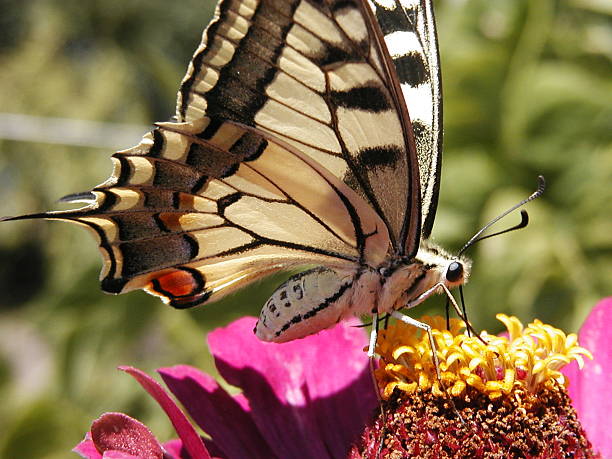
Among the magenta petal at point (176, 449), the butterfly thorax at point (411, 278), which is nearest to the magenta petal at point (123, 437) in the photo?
the magenta petal at point (176, 449)

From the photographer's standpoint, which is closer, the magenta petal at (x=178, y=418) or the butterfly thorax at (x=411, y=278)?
the magenta petal at (x=178, y=418)

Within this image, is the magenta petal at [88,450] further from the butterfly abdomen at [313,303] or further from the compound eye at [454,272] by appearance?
the compound eye at [454,272]

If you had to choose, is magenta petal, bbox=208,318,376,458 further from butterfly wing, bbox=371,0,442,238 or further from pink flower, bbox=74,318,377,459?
butterfly wing, bbox=371,0,442,238

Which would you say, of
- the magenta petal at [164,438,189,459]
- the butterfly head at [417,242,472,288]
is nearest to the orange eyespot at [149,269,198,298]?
the magenta petal at [164,438,189,459]

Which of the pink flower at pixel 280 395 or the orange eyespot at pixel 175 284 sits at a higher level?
the orange eyespot at pixel 175 284

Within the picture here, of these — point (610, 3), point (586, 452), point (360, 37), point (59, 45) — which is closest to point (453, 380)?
point (586, 452)

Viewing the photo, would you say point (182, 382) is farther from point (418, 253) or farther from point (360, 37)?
point (360, 37)
